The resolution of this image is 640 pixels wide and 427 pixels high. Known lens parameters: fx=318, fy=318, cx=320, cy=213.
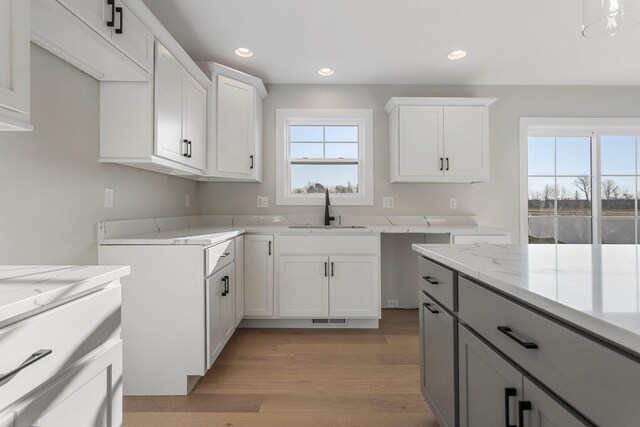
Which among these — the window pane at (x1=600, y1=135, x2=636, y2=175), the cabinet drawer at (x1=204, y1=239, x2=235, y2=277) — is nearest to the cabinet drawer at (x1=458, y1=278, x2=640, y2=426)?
the cabinet drawer at (x1=204, y1=239, x2=235, y2=277)

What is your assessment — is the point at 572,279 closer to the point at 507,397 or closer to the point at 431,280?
the point at 507,397

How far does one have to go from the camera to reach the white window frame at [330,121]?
11.2ft

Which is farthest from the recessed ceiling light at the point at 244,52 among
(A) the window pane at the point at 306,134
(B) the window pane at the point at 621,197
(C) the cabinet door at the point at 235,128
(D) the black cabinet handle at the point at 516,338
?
(B) the window pane at the point at 621,197

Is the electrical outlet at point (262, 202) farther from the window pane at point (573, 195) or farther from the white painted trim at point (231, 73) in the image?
the window pane at point (573, 195)

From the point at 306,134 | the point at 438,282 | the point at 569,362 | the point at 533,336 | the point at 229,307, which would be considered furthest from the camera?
the point at 306,134

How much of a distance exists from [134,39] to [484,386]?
2.15m

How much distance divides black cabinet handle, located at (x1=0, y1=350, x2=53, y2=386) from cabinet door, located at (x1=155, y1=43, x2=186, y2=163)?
4.53 feet

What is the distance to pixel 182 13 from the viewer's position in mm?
2201

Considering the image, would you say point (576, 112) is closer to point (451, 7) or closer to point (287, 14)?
point (451, 7)

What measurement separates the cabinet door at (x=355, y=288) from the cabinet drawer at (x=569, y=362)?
181 cm

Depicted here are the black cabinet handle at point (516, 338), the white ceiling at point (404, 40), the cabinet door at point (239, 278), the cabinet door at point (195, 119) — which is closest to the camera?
the black cabinet handle at point (516, 338)

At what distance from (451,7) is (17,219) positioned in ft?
8.87

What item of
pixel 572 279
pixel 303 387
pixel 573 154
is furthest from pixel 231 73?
pixel 573 154

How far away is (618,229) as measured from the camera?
138 inches
